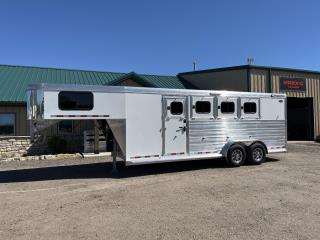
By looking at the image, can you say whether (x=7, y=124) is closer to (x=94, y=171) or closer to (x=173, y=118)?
(x=94, y=171)

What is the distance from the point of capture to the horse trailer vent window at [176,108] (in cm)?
1154

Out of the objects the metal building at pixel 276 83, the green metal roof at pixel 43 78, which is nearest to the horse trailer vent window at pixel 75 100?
the green metal roof at pixel 43 78

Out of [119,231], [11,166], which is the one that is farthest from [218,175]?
[11,166]

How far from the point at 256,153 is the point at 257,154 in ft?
0.21

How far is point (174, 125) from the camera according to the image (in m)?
11.5

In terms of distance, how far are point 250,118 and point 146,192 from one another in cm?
611

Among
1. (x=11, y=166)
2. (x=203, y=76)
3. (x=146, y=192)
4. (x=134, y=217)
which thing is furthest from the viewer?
A: (x=203, y=76)

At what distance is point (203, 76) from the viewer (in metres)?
24.7

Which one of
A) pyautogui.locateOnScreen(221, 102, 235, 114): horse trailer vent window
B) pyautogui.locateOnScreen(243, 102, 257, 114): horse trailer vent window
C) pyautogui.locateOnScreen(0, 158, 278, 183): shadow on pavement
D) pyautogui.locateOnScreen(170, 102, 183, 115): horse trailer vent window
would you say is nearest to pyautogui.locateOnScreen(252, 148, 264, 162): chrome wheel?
pyautogui.locateOnScreen(0, 158, 278, 183): shadow on pavement

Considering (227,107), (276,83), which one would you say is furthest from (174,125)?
(276,83)

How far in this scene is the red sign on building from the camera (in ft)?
75.8

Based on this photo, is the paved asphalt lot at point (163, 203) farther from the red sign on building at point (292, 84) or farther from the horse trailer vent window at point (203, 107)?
the red sign on building at point (292, 84)

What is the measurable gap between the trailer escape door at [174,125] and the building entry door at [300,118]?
55.5 ft

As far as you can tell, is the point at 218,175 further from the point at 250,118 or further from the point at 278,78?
the point at 278,78
